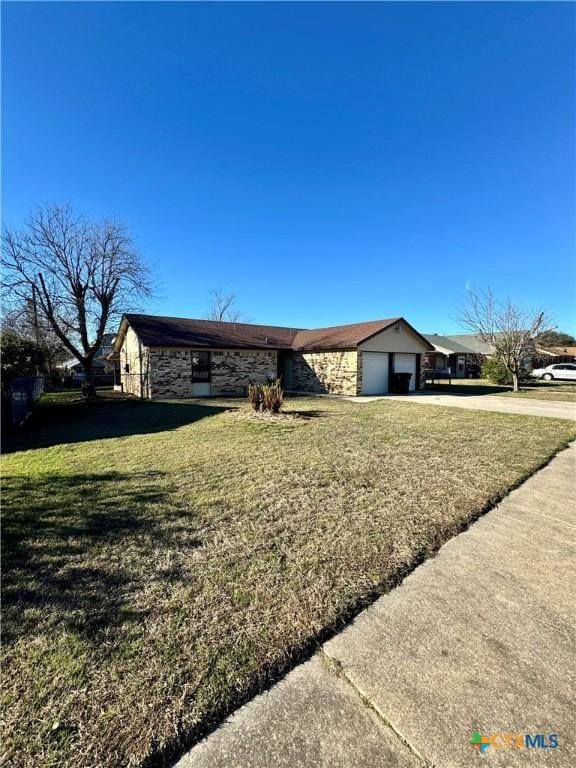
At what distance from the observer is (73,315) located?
1816 centimetres

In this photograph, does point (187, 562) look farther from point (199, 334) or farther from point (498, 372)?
point (498, 372)

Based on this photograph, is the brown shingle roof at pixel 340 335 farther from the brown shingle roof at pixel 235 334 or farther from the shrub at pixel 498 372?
the shrub at pixel 498 372

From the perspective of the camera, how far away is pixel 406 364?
19766 mm

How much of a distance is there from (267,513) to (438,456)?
12.4 feet

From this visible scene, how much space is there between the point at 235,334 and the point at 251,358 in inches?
94.1

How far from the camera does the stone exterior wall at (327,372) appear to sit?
17500 millimetres

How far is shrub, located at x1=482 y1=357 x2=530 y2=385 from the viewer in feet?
77.3

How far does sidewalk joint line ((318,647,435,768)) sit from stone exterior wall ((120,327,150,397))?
1665cm

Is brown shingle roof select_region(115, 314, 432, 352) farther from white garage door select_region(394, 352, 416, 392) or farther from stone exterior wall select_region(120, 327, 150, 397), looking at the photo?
white garage door select_region(394, 352, 416, 392)

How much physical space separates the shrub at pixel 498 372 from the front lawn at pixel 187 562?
19.4 meters

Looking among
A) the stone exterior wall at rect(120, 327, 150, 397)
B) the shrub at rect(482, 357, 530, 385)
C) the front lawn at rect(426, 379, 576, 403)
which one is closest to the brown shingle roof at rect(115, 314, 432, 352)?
the stone exterior wall at rect(120, 327, 150, 397)

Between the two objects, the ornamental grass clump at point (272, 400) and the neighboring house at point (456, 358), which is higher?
the neighboring house at point (456, 358)

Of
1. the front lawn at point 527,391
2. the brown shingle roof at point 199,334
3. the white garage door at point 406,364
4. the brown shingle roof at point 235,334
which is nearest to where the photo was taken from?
the front lawn at point 527,391

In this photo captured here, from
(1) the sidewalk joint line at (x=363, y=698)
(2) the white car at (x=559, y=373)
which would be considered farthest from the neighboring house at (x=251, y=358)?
(2) the white car at (x=559, y=373)
